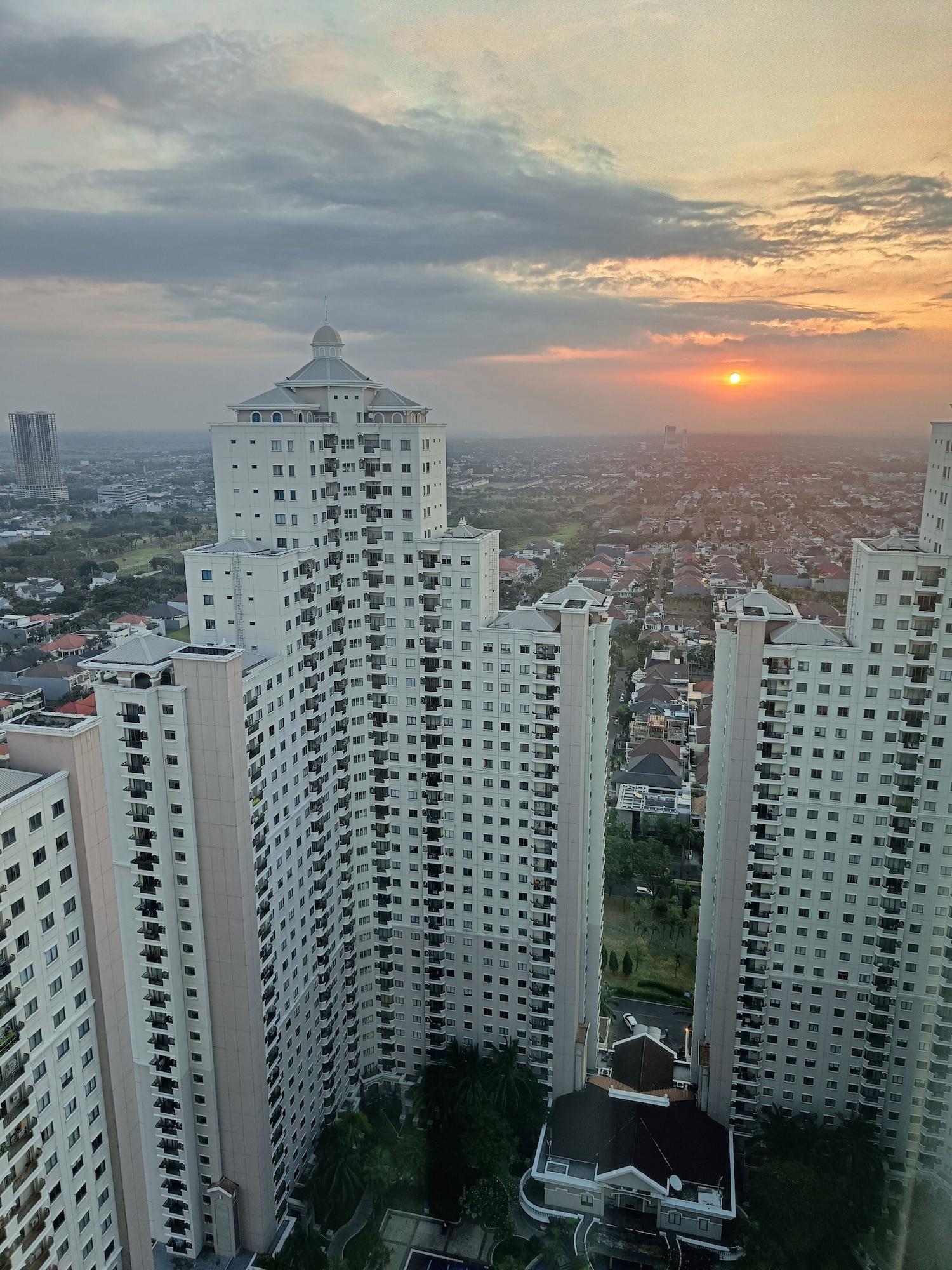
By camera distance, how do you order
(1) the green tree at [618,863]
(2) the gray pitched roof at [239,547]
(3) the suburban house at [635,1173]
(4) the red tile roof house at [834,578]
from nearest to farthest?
(2) the gray pitched roof at [239,547] → (3) the suburban house at [635,1173] → (4) the red tile roof house at [834,578] → (1) the green tree at [618,863]

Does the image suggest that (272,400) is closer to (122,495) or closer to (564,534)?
(564,534)

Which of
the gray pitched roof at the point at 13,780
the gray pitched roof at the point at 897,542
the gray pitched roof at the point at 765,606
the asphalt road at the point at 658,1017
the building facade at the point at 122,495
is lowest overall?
the asphalt road at the point at 658,1017

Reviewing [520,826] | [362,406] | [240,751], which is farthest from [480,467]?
[240,751]

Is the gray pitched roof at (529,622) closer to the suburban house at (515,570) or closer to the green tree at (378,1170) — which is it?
the suburban house at (515,570)

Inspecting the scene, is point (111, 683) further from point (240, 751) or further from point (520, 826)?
point (520, 826)

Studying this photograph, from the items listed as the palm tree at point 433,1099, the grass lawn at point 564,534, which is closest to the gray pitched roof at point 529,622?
the palm tree at point 433,1099

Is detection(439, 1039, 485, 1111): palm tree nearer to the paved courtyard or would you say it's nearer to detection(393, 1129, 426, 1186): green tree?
detection(393, 1129, 426, 1186): green tree
